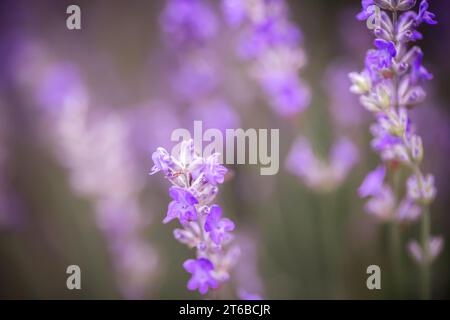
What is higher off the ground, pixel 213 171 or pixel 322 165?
pixel 322 165

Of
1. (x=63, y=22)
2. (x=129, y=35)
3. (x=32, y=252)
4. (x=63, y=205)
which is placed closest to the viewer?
(x=32, y=252)

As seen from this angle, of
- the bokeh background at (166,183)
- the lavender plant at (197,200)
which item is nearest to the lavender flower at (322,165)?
the bokeh background at (166,183)

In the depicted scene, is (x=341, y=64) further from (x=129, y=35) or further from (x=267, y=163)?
(x=129, y=35)

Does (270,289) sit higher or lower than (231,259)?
lower

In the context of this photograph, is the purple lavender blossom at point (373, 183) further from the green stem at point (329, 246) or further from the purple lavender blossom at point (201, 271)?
the green stem at point (329, 246)

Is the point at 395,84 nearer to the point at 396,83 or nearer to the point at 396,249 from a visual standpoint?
the point at 396,83

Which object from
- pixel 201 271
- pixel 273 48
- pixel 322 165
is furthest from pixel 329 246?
pixel 201 271
